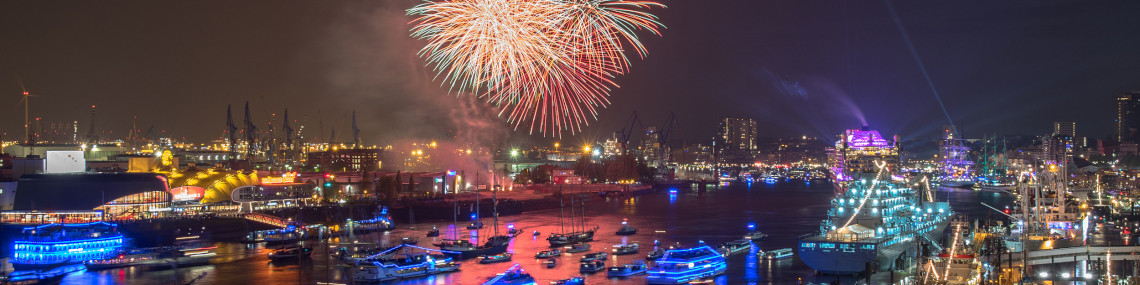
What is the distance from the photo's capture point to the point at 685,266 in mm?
14875

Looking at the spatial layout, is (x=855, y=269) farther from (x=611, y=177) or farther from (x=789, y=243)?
(x=611, y=177)

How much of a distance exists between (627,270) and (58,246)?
10.9m

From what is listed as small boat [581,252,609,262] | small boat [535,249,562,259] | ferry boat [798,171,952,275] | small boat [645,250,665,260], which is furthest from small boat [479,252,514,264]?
ferry boat [798,171,952,275]

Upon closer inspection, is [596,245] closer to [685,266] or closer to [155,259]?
[685,266]

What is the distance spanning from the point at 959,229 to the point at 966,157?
220 ft

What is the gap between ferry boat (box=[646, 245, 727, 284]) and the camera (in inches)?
573

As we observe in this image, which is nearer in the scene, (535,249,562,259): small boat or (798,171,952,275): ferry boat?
(798,171,952,275): ferry boat

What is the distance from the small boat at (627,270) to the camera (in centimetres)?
1498

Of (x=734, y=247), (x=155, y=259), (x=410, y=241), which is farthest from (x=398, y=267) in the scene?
(x=734, y=247)

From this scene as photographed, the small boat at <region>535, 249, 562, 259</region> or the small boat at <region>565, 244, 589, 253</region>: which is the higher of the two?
the small boat at <region>535, 249, 562, 259</region>

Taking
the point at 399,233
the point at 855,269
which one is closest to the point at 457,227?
the point at 399,233

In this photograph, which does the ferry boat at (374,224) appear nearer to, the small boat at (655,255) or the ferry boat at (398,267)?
the ferry boat at (398,267)

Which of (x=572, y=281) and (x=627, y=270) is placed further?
(x=627, y=270)

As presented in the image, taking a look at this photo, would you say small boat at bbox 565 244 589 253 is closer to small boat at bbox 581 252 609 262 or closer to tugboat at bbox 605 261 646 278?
small boat at bbox 581 252 609 262
